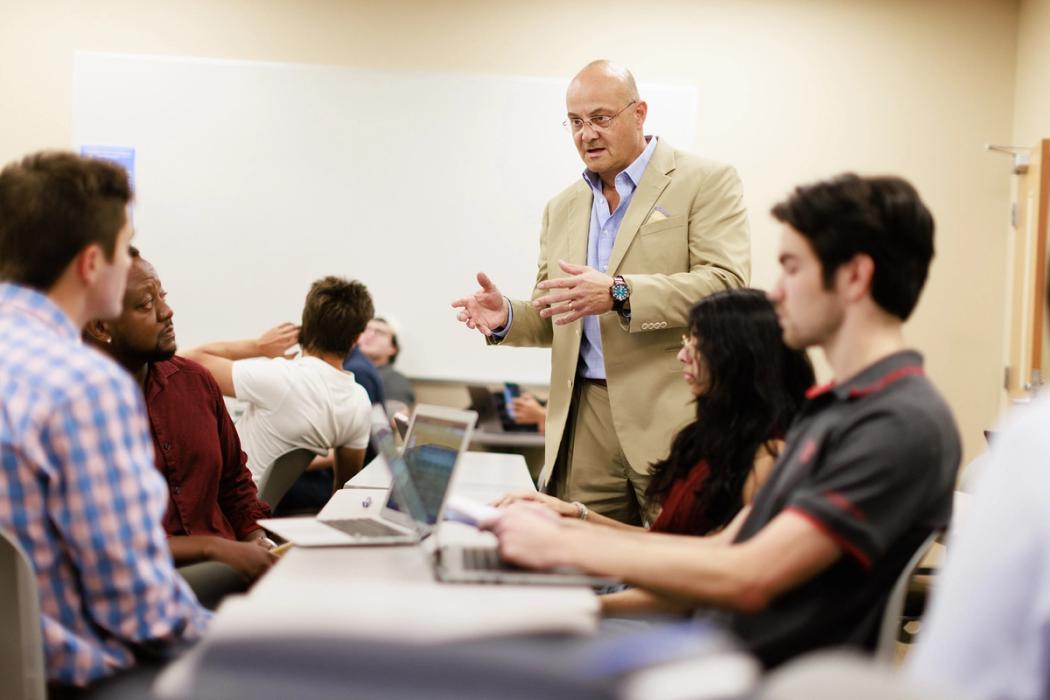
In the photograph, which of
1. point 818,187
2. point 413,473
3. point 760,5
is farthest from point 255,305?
point 818,187

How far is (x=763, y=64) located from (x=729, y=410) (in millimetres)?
3445

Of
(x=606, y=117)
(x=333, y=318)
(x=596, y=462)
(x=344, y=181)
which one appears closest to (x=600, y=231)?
(x=606, y=117)

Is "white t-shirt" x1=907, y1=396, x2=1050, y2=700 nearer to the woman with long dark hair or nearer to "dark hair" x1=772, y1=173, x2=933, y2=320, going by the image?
"dark hair" x1=772, y1=173, x2=933, y2=320

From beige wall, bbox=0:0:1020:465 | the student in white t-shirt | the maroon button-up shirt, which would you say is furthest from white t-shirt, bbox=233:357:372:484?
beige wall, bbox=0:0:1020:465

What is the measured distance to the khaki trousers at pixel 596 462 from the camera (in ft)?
9.73

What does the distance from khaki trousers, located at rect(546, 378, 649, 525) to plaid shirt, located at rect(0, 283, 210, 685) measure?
166 cm

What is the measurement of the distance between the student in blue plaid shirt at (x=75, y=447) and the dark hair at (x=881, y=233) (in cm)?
100

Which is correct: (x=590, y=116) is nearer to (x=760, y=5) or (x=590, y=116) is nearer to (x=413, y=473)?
(x=413, y=473)

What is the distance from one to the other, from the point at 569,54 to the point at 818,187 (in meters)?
3.69

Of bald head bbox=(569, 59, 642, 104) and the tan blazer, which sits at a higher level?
→ bald head bbox=(569, 59, 642, 104)

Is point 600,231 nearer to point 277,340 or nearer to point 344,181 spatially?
point 277,340

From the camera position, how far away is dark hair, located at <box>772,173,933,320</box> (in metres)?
1.50

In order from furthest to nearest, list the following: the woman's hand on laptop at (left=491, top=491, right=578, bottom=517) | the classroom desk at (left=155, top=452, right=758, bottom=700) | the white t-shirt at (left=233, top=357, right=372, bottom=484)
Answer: the white t-shirt at (left=233, top=357, right=372, bottom=484)
the woman's hand on laptop at (left=491, top=491, right=578, bottom=517)
the classroom desk at (left=155, top=452, right=758, bottom=700)

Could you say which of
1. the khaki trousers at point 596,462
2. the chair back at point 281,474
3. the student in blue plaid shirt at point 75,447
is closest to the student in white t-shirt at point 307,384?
the chair back at point 281,474
